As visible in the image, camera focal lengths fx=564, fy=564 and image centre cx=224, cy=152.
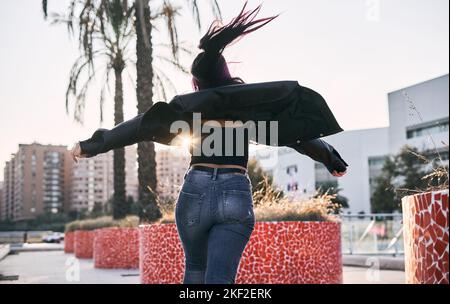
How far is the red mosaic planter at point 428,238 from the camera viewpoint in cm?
298

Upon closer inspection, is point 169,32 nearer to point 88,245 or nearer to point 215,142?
point 88,245

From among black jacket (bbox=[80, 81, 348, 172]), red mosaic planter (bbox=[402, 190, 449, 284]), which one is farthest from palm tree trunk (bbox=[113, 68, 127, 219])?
black jacket (bbox=[80, 81, 348, 172])

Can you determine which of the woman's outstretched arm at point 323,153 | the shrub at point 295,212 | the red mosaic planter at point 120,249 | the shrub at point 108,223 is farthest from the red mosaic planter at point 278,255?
the shrub at point 108,223

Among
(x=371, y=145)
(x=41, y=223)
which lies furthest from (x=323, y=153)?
(x=41, y=223)

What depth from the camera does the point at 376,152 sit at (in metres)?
71.8

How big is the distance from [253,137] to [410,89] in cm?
6160

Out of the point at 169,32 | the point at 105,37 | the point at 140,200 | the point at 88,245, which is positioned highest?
the point at 105,37

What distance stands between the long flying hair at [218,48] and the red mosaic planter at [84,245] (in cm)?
1629

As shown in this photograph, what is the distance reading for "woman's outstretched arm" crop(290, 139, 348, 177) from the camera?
2.53 m

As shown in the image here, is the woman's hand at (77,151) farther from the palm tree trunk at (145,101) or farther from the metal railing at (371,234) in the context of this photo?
the metal railing at (371,234)

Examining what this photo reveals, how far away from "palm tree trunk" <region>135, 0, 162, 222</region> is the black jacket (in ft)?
26.6

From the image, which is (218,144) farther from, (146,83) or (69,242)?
(69,242)

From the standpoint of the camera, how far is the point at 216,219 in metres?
2.21
